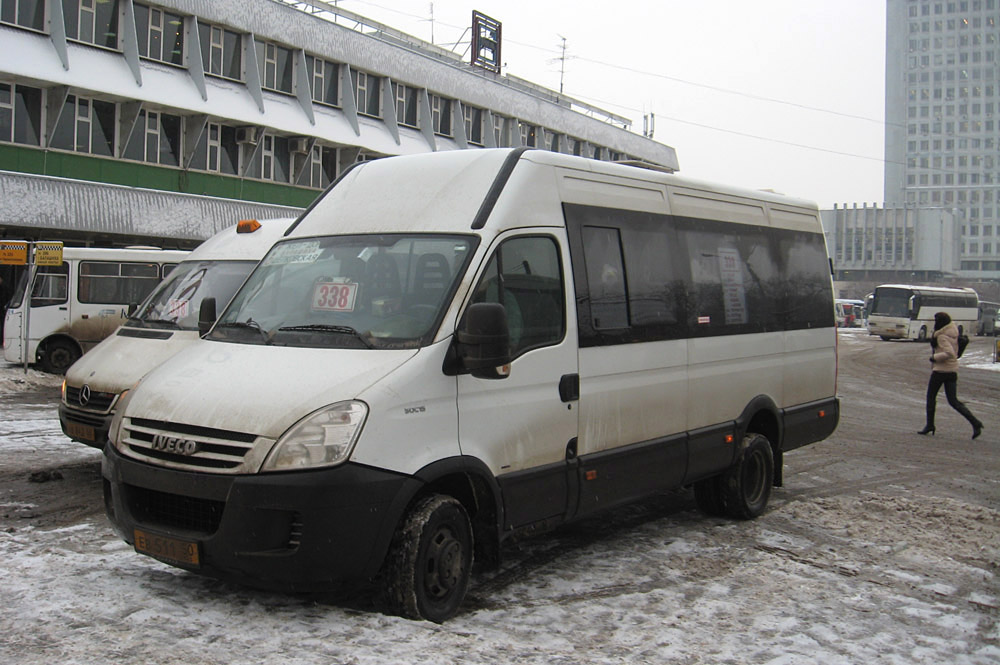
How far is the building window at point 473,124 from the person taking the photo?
4419 cm

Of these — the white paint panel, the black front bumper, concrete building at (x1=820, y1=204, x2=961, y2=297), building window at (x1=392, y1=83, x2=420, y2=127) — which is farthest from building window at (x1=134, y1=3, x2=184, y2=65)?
concrete building at (x1=820, y1=204, x2=961, y2=297)

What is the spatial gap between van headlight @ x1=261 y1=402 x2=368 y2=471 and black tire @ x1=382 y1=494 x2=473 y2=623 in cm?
58

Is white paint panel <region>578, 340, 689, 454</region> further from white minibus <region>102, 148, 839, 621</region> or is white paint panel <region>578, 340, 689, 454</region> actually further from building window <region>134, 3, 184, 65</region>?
building window <region>134, 3, 184, 65</region>

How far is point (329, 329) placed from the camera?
5.34 metres

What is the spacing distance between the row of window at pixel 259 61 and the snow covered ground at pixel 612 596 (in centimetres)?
2255

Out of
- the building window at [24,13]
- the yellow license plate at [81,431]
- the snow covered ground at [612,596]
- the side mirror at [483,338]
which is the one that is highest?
the building window at [24,13]

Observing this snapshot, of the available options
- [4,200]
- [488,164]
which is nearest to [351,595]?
[488,164]

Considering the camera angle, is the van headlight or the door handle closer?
the van headlight

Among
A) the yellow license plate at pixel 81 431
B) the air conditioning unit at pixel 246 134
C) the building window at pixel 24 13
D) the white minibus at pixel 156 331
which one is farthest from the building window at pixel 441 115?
the yellow license plate at pixel 81 431

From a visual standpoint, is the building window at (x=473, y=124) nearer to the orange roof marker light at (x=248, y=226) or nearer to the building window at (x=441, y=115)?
the building window at (x=441, y=115)

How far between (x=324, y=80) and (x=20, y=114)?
42.1ft

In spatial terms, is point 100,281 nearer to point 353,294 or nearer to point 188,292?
point 188,292

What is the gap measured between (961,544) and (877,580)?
1.52 meters

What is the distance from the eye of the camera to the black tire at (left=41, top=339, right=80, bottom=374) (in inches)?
760
